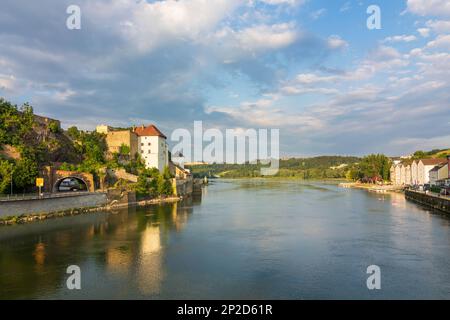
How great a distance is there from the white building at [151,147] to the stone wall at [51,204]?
1483cm

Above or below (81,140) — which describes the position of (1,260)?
below

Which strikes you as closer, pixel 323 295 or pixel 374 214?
pixel 323 295

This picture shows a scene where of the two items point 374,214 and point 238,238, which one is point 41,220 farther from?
point 374,214

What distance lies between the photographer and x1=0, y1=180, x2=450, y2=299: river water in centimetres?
1115

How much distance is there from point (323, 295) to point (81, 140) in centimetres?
3683

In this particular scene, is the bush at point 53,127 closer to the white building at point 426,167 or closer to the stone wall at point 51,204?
the stone wall at point 51,204

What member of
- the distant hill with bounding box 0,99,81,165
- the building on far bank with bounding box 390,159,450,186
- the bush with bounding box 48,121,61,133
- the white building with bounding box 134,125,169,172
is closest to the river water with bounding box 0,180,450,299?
the distant hill with bounding box 0,99,81,165

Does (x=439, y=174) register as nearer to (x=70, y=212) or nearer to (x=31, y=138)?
(x=70, y=212)

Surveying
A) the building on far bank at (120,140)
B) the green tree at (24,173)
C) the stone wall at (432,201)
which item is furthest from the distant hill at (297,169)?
the green tree at (24,173)

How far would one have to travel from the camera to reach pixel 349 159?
598 ft

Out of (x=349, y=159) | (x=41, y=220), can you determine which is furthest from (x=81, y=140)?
(x=349, y=159)

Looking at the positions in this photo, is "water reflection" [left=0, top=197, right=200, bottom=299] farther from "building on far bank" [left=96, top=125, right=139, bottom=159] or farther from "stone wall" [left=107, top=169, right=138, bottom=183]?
"building on far bank" [left=96, top=125, right=139, bottom=159]

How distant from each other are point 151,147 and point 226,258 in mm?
33873
